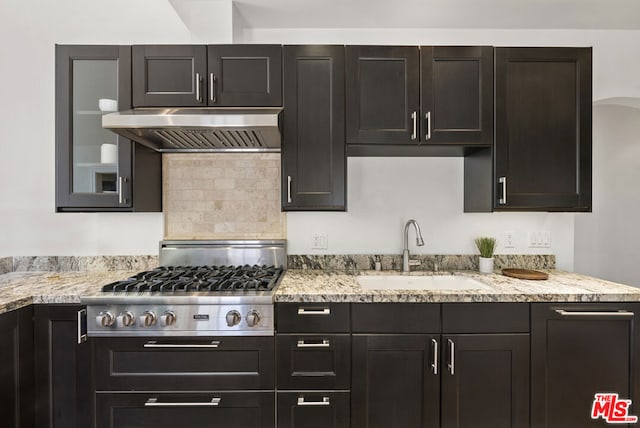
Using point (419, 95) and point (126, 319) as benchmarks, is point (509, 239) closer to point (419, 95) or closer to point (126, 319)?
point (419, 95)

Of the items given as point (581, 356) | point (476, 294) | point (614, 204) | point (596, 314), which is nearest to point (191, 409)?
point (476, 294)

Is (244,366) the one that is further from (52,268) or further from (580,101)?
(580,101)

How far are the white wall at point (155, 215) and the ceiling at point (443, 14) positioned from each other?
64 mm

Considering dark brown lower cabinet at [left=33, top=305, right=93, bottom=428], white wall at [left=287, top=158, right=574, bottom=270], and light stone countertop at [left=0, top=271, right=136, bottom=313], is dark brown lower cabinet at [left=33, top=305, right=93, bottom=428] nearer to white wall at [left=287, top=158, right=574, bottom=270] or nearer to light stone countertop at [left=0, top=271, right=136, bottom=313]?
light stone countertop at [left=0, top=271, right=136, bottom=313]

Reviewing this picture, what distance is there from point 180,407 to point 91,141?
5.18ft

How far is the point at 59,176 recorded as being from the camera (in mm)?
1975

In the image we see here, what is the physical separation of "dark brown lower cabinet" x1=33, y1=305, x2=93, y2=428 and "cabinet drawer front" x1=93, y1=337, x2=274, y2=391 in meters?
0.09

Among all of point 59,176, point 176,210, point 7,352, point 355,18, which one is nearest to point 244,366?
point 7,352

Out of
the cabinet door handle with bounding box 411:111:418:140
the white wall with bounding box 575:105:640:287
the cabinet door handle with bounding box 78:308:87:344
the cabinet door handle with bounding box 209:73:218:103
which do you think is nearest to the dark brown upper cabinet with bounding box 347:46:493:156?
the cabinet door handle with bounding box 411:111:418:140

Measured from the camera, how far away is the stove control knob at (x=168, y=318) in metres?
1.60

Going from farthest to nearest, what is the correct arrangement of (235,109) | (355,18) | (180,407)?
1. (355,18)
2. (235,109)
3. (180,407)

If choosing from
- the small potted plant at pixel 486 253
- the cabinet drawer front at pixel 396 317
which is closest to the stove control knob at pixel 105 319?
the cabinet drawer front at pixel 396 317

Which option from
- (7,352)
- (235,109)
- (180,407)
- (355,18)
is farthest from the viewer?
(355,18)

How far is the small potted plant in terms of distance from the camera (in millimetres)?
2215
